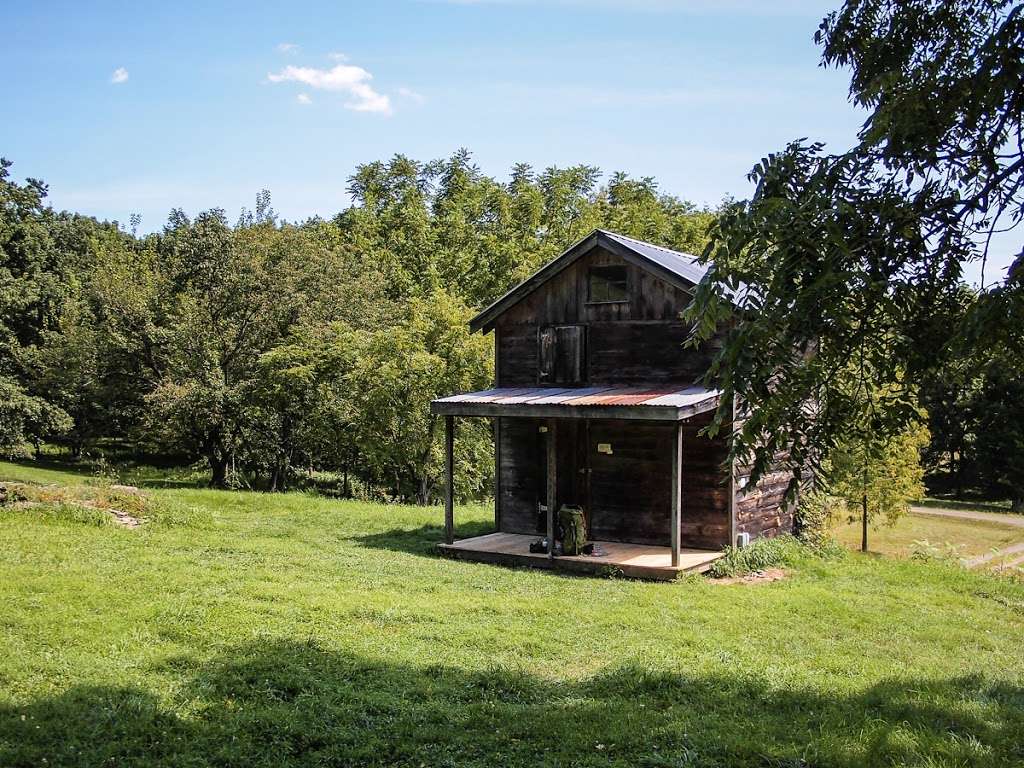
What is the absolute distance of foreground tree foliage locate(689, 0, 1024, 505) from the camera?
18.5 feet

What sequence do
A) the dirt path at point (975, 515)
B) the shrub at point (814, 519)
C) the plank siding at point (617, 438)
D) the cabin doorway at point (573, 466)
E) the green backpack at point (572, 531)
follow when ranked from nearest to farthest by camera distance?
the green backpack at point (572, 531) → the plank siding at point (617, 438) → the cabin doorway at point (573, 466) → the shrub at point (814, 519) → the dirt path at point (975, 515)

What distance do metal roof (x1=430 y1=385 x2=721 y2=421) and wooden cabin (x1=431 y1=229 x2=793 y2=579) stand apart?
36 millimetres

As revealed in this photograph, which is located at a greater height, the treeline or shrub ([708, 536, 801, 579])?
the treeline

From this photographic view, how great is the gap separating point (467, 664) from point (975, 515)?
1379 inches

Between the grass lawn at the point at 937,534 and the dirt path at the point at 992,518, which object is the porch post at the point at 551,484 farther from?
the dirt path at the point at 992,518

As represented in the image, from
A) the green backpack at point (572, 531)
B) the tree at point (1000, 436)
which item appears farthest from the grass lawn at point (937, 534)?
the green backpack at point (572, 531)

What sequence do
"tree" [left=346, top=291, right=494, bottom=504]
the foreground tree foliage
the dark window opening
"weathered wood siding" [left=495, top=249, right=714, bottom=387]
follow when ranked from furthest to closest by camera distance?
"tree" [left=346, top=291, right=494, bottom=504] < the dark window opening < "weathered wood siding" [left=495, top=249, right=714, bottom=387] < the foreground tree foliage

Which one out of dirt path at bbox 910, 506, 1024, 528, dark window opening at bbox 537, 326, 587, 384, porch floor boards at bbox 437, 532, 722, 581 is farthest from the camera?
dirt path at bbox 910, 506, 1024, 528

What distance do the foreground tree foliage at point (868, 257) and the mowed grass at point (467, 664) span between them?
2.63m

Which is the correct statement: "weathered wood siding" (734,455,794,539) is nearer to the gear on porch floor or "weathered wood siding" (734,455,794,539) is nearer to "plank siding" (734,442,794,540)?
"plank siding" (734,442,794,540)

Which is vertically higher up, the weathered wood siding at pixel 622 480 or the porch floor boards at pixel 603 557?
the weathered wood siding at pixel 622 480

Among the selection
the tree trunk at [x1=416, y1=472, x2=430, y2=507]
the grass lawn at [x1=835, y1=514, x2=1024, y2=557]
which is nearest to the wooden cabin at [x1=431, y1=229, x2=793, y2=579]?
the tree trunk at [x1=416, y1=472, x2=430, y2=507]

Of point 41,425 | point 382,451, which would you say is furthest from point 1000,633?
point 41,425

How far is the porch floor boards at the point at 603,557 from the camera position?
572 inches
